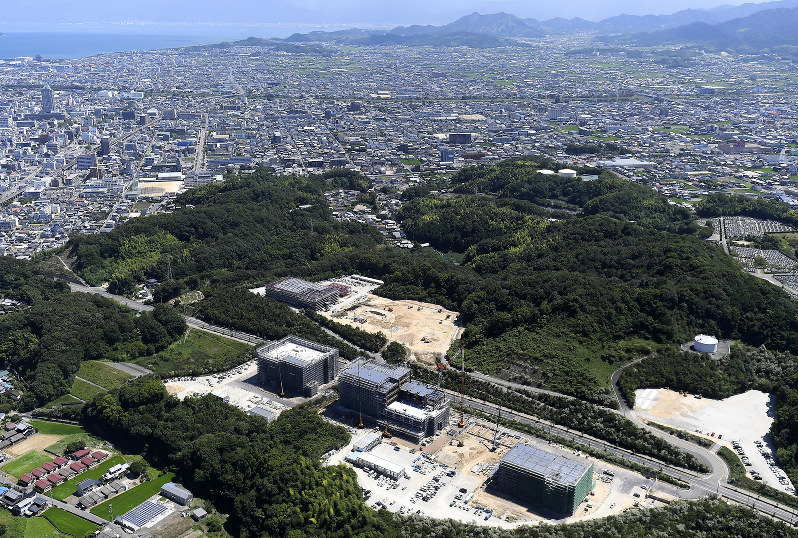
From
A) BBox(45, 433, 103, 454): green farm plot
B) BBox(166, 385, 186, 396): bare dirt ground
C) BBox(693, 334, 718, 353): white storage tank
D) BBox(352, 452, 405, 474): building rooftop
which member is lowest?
BBox(45, 433, 103, 454): green farm plot

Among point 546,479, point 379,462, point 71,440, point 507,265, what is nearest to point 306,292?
point 507,265

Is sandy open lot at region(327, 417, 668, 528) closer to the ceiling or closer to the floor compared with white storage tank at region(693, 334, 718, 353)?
closer to the floor

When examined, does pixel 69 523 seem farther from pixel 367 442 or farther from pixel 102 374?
pixel 102 374

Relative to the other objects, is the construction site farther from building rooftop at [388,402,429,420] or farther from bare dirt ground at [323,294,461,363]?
bare dirt ground at [323,294,461,363]

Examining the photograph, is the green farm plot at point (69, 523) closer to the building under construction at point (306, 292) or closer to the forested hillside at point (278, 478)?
the forested hillside at point (278, 478)

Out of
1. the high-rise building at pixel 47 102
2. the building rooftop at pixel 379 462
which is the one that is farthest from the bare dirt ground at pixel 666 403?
the high-rise building at pixel 47 102

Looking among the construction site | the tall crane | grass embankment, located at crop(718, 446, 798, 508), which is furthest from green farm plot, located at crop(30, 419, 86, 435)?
grass embankment, located at crop(718, 446, 798, 508)
